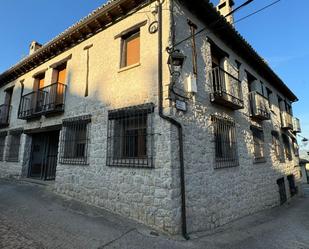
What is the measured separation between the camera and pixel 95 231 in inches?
173

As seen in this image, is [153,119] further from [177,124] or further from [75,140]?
[75,140]

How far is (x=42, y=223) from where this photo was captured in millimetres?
4641

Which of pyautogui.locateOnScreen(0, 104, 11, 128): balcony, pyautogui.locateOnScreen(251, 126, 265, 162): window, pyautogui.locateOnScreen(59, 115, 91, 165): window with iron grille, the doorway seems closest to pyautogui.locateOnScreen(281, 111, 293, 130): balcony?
pyautogui.locateOnScreen(251, 126, 265, 162): window

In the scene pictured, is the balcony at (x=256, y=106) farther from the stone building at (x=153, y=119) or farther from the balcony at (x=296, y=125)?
the balcony at (x=296, y=125)

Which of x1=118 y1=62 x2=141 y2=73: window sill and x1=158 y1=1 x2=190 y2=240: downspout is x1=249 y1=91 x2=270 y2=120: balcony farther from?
x1=118 y1=62 x2=141 y2=73: window sill

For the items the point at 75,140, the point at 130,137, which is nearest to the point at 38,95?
the point at 75,140

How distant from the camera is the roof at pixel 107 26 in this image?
6.50 meters

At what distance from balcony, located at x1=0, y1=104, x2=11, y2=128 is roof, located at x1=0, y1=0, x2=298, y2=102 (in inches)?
65.4

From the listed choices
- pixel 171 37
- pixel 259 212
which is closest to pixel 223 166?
pixel 259 212

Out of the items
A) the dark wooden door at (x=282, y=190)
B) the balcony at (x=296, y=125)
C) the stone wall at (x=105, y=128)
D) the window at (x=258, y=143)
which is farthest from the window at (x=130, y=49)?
the balcony at (x=296, y=125)

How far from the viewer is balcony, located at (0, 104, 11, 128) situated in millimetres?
11126

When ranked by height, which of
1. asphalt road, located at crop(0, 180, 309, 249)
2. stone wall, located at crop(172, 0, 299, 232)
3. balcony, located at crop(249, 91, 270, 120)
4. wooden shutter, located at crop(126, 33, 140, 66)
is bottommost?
asphalt road, located at crop(0, 180, 309, 249)

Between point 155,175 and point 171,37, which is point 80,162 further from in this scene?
point 171,37

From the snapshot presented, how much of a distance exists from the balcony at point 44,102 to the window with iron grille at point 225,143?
5.61 meters
